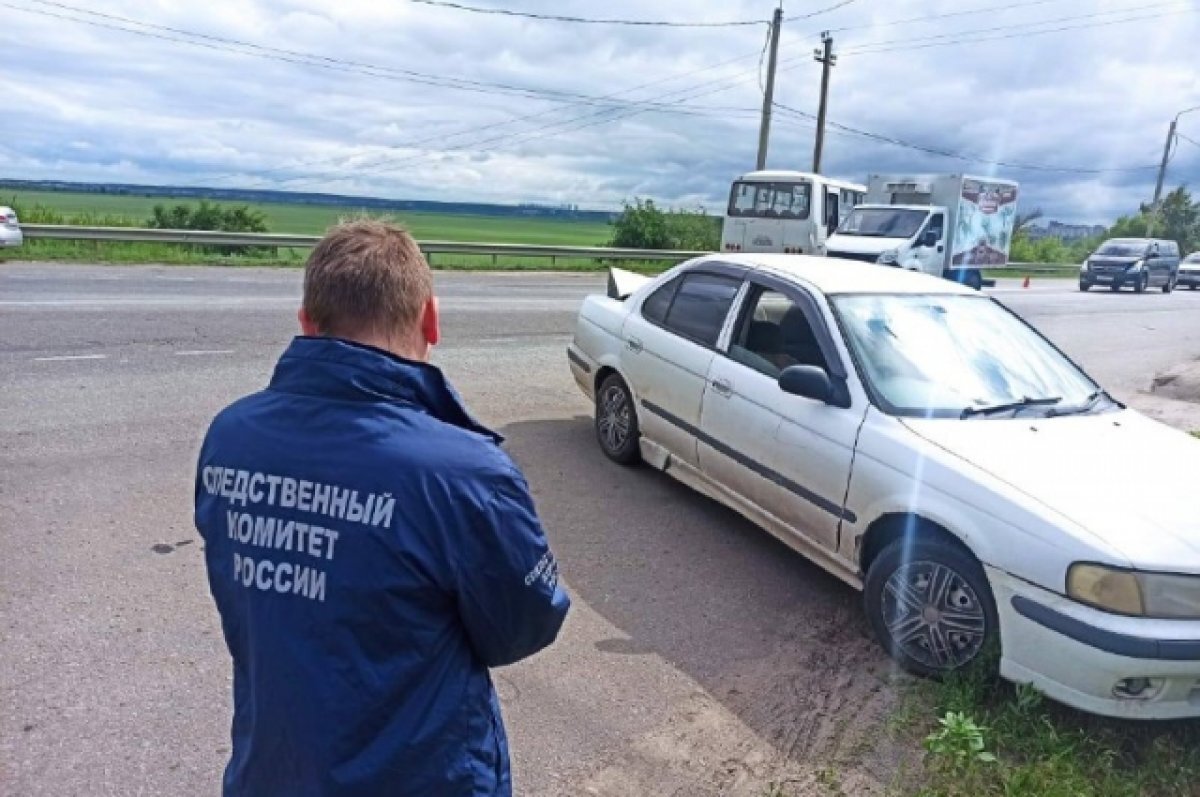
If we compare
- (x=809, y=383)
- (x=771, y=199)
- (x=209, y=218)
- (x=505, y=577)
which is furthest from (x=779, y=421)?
(x=209, y=218)

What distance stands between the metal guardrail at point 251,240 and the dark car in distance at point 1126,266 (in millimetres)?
14579

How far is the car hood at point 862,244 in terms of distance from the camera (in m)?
18.3

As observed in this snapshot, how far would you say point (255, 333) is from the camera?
9.73 meters

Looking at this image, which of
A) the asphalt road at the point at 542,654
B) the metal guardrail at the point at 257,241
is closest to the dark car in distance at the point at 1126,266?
Answer: the metal guardrail at the point at 257,241

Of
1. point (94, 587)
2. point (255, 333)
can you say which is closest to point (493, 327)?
point (255, 333)

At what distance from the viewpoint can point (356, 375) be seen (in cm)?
139

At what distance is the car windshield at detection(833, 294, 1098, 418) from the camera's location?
12.9 feet

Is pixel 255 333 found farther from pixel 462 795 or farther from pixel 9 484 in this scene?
pixel 462 795

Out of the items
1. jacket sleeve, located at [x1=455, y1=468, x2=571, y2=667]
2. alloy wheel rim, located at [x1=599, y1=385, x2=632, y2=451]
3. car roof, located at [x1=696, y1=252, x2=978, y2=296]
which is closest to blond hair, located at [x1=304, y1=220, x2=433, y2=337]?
jacket sleeve, located at [x1=455, y1=468, x2=571, y2=667]

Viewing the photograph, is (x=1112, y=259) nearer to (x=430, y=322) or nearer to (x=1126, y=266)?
(x=1126, y=266)

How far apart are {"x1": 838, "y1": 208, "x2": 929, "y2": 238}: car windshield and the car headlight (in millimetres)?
17239

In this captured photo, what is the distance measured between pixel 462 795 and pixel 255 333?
919 centimetres

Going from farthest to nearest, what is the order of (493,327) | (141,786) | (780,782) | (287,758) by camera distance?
(493,327)
(780,782)
(141,786)
(287,758)

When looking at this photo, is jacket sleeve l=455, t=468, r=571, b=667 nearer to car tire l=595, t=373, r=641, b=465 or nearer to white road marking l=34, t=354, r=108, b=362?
car tire l=595, t=373, r=641, b=465
